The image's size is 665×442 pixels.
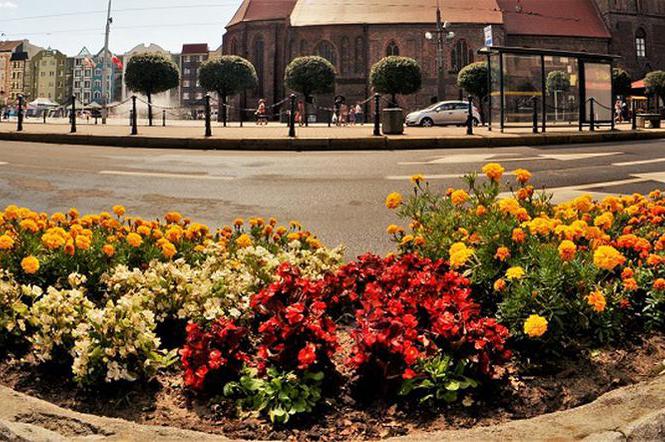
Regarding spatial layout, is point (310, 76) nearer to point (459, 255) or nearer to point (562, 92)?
point (562, 92)

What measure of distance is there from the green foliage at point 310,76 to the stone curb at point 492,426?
4864 cm

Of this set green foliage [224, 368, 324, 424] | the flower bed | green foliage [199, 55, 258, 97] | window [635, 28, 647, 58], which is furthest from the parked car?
window [635, 28, 647, 58]

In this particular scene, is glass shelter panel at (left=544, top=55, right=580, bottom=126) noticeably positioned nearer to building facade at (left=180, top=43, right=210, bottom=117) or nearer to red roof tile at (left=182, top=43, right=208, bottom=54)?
building facade at (left=180, top=43, right=210, bottom=117)

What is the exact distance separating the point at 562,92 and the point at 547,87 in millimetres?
1635

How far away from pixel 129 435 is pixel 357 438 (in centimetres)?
80

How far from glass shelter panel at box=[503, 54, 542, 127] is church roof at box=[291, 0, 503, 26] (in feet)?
129

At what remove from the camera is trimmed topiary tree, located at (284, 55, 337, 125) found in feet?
161

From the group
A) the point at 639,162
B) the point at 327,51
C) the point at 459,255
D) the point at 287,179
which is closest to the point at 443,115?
the point at 639,162

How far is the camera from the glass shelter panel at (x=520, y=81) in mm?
20672

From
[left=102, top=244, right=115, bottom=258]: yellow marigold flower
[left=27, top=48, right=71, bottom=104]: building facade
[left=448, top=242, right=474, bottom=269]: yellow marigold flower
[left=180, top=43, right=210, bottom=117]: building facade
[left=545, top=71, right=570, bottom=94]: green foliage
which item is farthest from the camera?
[left=180, top=43, right=210, bottom=117]: building facade

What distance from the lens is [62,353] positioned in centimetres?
255

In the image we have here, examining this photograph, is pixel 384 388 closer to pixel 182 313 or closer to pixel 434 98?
Result: pixel 182 313

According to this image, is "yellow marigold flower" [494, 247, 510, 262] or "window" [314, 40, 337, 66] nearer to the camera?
Answer: "yellow marigold flower" [494, 247, 510, 262]

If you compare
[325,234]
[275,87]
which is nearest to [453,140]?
[325,234]
